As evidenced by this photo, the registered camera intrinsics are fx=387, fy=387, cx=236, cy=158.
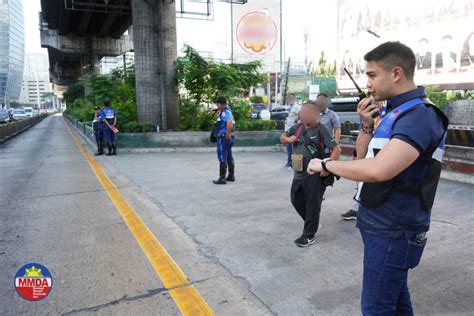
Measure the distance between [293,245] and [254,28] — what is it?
93.6 ft

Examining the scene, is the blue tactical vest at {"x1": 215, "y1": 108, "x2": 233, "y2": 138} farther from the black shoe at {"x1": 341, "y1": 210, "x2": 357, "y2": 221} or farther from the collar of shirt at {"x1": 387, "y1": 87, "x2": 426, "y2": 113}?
the collar of shirt at {"x1": 387, "y1": 87, "x2": 426, "y2": 113}

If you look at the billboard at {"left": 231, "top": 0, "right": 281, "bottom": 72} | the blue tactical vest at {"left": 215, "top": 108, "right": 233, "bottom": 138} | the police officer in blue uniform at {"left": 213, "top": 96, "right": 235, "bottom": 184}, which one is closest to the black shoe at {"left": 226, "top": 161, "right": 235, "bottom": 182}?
the police officer in blue uniform at {"left": 213, "top": 96, "right": 235, "bottom": 184}

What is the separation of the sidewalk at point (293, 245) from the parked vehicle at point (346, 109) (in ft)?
42.2

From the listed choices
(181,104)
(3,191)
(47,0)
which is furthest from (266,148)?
(47,0)

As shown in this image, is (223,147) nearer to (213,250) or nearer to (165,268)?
(213,250)

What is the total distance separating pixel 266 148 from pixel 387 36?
4631 cm

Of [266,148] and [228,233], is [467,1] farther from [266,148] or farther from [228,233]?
[228,233]

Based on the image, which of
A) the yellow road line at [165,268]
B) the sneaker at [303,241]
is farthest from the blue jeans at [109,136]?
the sneaker at [303,241]

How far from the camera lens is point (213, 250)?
4.27 meters

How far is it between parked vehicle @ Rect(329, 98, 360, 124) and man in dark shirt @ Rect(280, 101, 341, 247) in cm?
1636

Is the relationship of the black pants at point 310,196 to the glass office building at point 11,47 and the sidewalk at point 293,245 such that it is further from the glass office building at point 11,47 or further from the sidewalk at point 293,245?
the glass office building at point 11,47

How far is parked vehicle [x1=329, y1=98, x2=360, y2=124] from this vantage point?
66.0 ft

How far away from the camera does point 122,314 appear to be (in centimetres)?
299

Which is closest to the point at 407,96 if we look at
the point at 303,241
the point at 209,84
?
the point at 303,241
